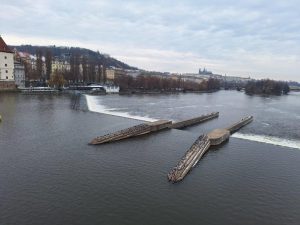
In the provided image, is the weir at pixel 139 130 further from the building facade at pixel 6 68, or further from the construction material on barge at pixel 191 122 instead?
the building facade at pixel 6 68

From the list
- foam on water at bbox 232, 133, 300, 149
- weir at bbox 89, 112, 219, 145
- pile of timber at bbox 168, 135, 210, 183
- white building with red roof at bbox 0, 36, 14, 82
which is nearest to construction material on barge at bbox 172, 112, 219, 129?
weir at bbox 89, 112, 219, 145

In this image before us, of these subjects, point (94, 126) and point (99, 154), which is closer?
point (99, 154)

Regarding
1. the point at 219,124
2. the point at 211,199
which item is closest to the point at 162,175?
the point at 211,199

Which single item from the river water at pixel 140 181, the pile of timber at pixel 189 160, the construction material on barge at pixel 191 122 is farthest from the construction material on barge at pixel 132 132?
the pile of timber at pixel 189 160

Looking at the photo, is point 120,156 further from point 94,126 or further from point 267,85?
point 267,85

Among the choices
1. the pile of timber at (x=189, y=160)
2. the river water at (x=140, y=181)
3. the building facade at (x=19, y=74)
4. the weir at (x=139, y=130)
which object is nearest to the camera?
the river water at (x=140, y=181)

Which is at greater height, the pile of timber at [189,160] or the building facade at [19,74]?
the building facade at [19,74]
